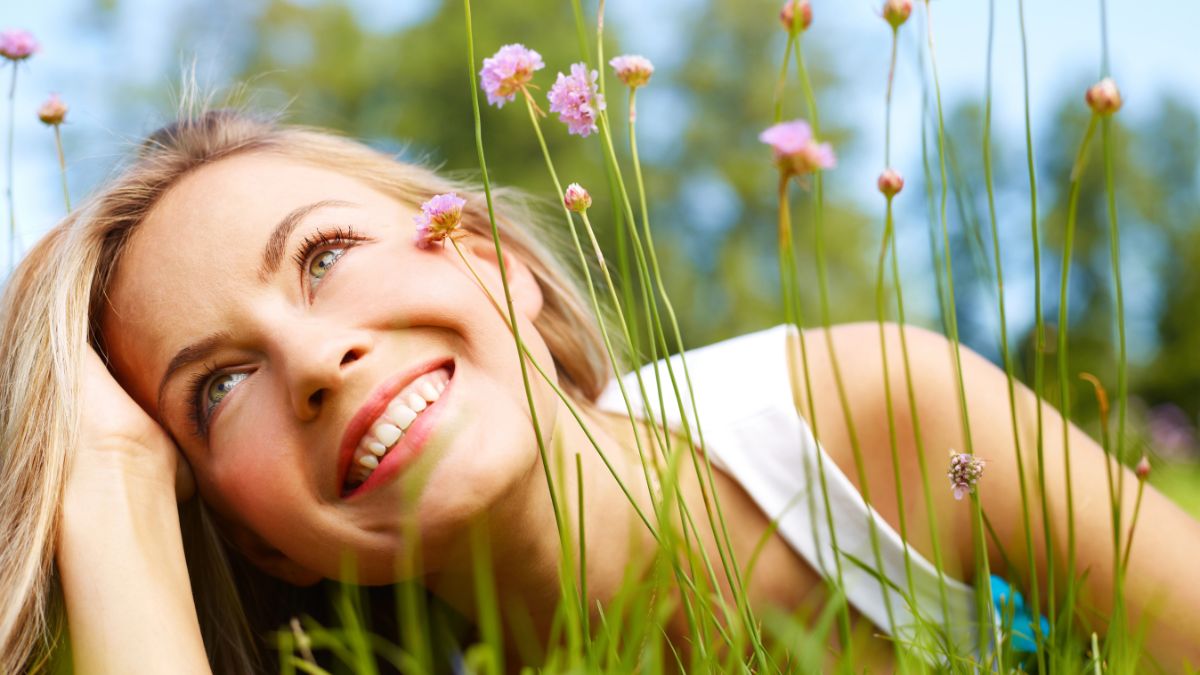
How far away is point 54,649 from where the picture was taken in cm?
208

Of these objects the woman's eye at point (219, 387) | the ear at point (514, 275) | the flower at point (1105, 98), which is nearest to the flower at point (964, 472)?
the flower at point (1105, 98)

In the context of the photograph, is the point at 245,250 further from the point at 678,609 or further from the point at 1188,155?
the point at 1188,155

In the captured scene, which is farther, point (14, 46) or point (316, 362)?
point (14, 46)

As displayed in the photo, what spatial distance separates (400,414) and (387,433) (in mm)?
39

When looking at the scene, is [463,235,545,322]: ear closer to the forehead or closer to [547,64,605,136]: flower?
the forehead

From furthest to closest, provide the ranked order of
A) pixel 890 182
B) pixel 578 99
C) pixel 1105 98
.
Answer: pixel 578 99 → pixel 890 182 → pixel 1105 98

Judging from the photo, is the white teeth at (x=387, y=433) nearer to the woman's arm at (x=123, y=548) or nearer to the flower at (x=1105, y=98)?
the woman's arm at (x=123, y=548)

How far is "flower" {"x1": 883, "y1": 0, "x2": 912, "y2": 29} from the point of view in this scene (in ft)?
4.01

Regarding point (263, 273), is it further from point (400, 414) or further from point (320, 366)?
point (400, 414)

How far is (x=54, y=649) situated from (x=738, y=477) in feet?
4.84

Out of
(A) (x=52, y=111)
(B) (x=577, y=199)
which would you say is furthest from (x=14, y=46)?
(B) (x=577, y=199)

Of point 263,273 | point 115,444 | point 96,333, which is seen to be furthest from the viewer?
point 96,333

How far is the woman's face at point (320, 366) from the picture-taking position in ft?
6.08

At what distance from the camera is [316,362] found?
181 centimetres
